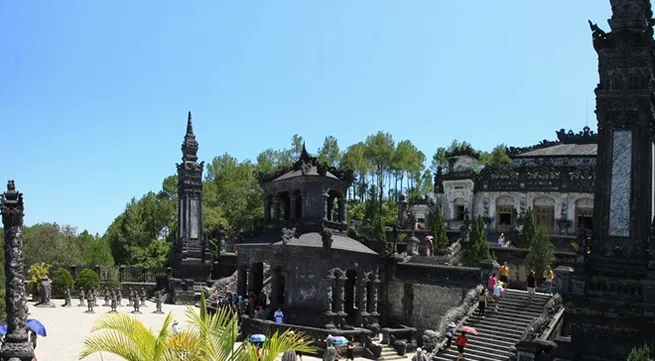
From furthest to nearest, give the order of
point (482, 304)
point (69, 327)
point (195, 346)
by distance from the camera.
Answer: point (69, 327)
point (482, 304)
point (195, 346)

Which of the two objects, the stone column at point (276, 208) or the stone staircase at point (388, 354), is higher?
the stone column at point (276, 208)

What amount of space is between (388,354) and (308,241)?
6.07m

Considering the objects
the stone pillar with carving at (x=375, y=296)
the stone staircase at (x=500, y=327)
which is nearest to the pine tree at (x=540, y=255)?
the stone staircase at (x=500, y=327)

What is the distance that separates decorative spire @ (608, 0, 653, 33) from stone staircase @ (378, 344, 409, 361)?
1537 centimetres

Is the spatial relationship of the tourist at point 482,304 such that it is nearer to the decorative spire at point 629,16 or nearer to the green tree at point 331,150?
→ the decorative spire at point 629,16

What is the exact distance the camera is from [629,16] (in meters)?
18.7

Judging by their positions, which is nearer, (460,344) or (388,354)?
(460,344)

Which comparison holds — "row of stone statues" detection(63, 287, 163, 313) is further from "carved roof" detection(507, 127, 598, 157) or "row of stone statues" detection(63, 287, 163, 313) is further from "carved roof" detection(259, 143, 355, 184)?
"carved roof" detection(507, 127, 598, 157)

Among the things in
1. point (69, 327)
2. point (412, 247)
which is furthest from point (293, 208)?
point (69, 327)

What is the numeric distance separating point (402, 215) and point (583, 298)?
112 feet

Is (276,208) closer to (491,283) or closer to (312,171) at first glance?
(312,171)

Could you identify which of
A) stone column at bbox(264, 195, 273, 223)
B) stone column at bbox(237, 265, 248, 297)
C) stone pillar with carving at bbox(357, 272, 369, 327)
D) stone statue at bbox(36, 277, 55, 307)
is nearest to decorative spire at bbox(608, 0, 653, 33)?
stone pillar with carving at bbox(357, 272, 369, 327)

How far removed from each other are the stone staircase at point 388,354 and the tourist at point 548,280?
251 inches

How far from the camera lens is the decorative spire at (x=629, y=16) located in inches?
731
